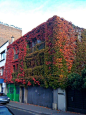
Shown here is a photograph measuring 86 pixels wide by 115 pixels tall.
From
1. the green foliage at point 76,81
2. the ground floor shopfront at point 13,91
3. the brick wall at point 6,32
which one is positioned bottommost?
the ground floor shopfront at point 13,91

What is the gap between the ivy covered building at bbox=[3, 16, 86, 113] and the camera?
49.0 ft

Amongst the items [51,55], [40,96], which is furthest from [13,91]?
[51,55]

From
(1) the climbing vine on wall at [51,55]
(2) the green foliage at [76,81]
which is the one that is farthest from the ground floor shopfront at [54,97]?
(2) the green foliage at [76,81]

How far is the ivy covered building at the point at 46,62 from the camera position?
1492 centimetres

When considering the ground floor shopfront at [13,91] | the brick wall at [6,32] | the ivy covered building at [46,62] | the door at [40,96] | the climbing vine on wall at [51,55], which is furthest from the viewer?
the brick wall at [6,32]

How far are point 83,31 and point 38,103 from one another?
10.2m

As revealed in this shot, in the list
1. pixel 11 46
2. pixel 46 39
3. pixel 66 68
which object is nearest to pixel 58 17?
pixel 46 39

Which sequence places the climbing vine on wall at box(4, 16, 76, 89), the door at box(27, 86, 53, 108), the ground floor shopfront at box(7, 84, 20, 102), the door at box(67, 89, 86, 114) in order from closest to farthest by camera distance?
1. the door at box(67, 89, 86, 114)
2. the climbing vine on wall at box(4, 16, 76, 89)
3. the door at box(27, 86, 53, 108)
4. the ground floor shopfront at box(7, 84, 20, 102)

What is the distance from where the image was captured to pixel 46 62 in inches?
634

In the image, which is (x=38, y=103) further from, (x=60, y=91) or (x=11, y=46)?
(x=11, y=46)

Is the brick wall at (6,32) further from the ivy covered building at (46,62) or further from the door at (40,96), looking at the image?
the door at (40,96)

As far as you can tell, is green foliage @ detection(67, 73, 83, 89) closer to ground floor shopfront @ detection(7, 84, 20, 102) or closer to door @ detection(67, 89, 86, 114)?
door @ detection(67, 89, 86, 114)

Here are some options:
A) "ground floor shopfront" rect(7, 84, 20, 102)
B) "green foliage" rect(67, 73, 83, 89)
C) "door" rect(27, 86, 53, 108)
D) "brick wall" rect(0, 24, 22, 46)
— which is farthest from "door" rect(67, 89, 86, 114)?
"brick wall" rect(0, 24, 22, 46)

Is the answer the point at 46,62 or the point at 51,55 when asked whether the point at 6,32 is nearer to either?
the point at 46,62
